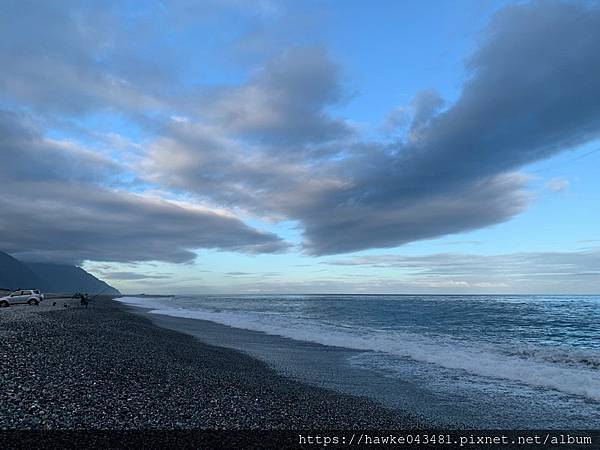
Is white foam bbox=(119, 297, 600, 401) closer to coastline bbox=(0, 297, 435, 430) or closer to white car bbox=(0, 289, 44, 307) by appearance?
coastline bbox=(0, 297, 435, 430)

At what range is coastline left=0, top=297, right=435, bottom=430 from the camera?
9.09 meters

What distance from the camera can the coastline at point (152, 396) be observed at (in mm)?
9086

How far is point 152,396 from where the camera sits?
11344mm

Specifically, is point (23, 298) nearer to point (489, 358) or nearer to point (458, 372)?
point (458, 372)

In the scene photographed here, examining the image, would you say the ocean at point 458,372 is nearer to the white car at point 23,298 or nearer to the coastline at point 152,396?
the coastline at point 152,396

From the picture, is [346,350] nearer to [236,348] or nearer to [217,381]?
[236,348]

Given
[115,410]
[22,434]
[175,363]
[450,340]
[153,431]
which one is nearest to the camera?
[22,434]

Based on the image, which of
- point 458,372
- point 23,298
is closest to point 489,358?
point 458,372

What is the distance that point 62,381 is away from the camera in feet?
37.9

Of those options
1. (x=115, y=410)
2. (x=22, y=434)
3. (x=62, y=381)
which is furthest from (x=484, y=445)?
(x=62, y=381)

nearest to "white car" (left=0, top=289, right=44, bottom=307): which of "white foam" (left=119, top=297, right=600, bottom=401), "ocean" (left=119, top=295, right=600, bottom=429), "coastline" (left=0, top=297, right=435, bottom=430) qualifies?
"ocean" (left=119, top=295, right=600, bottom=429)

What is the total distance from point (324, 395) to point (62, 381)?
8.62m

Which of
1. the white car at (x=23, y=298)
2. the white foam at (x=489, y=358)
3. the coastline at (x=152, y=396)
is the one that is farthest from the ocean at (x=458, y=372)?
the white car at (x=23, y=298)

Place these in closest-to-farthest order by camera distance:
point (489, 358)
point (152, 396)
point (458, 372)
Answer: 1. point (152, 396)
2. point (458, 372)
3. point (489, 358)
